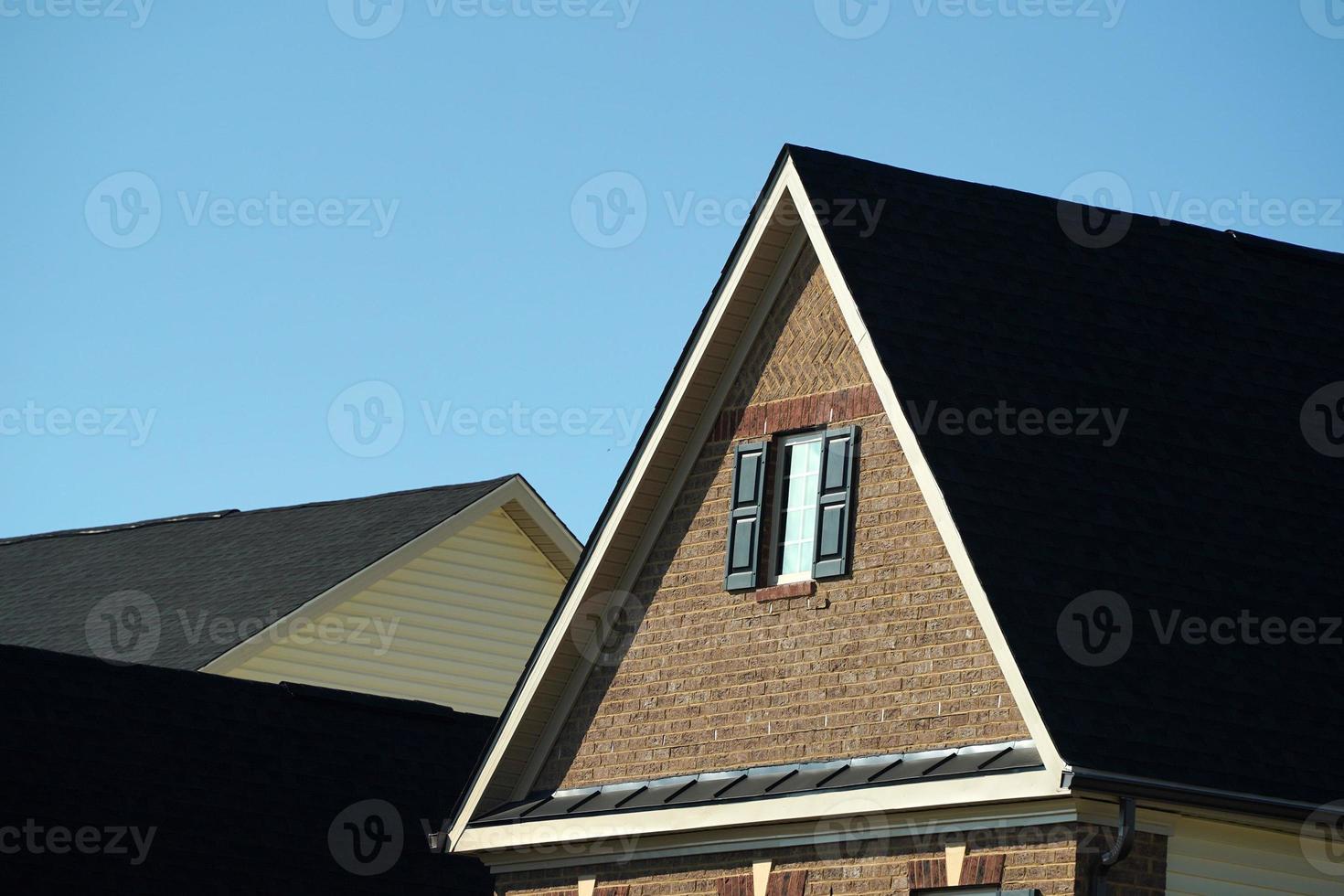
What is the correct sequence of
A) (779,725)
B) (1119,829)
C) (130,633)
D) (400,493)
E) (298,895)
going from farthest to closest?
(400,493)
(130,633)
(298,895)
(779,725)
(1119,829)

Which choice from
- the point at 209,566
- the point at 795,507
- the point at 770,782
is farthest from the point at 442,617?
the point at 770,782

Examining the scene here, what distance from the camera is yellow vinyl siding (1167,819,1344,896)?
15102 millimetres

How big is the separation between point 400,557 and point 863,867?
15.3 m

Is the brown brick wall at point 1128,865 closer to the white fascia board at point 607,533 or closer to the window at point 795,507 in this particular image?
the window at point 795,507

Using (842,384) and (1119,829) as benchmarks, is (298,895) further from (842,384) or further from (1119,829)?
(1119,829)

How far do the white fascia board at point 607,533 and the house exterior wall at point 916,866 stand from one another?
1401mm

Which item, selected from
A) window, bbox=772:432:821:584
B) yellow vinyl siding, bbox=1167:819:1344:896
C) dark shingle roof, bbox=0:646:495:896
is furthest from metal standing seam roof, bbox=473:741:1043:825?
dark shingle roof, bbox=0:646:495:896

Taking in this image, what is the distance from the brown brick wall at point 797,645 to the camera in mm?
16328

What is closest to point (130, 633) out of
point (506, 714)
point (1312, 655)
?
point (506, 714)

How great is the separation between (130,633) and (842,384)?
15683 mm

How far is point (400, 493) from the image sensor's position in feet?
111

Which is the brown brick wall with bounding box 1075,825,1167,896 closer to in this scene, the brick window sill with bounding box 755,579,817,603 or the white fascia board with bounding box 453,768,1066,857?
the white fascia board with bounding box 453,768,1066,857

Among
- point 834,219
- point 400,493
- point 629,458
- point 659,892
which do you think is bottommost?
point 659,892

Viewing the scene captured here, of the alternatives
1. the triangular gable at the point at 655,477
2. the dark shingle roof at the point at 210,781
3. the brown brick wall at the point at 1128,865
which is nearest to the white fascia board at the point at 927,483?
the triangular gable at the point at 655,477
